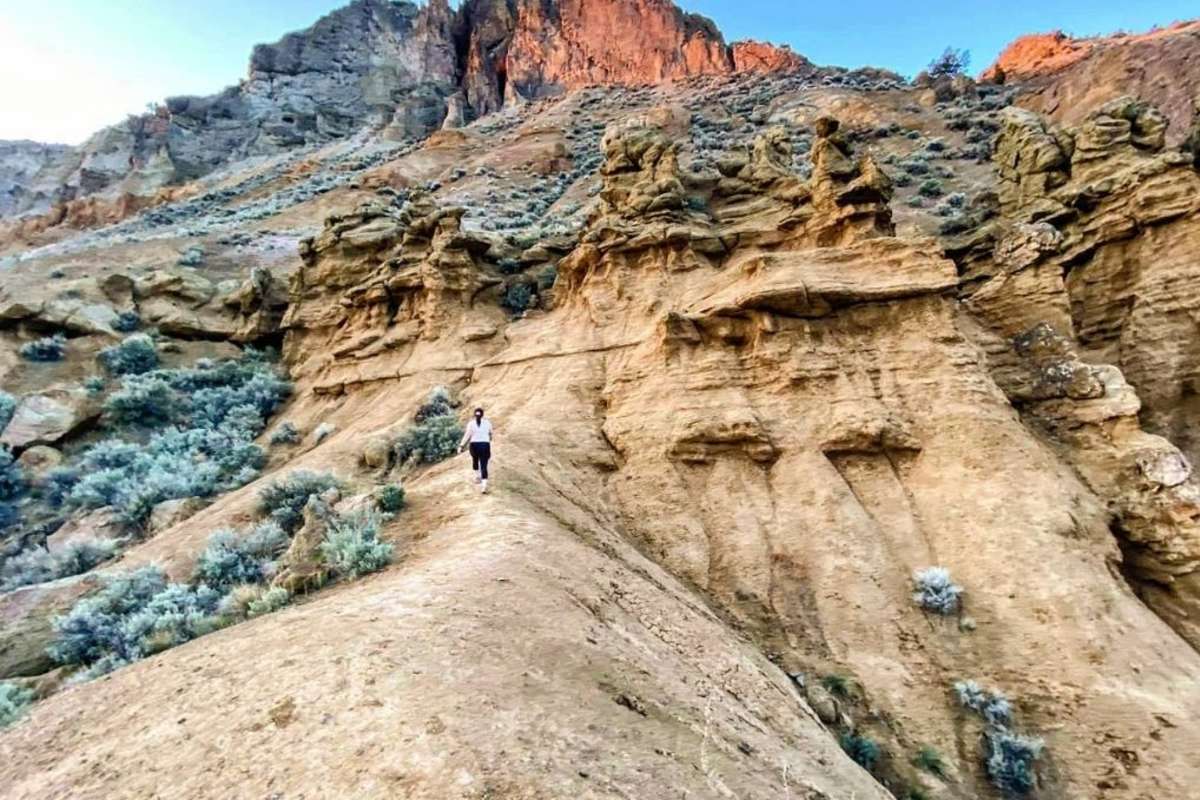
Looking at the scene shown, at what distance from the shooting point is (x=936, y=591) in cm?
1026

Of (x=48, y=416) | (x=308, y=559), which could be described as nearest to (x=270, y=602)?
(x=308, y=559)

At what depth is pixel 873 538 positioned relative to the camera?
11.1 metres

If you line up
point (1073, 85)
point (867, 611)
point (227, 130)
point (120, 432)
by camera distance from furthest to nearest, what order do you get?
point (227, 130), point (1073, 85), point (120, 432), point (867, 611)

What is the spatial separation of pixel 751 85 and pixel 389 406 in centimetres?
5003

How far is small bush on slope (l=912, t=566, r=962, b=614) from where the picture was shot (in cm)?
1012

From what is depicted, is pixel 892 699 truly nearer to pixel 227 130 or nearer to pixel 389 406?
pixel 389 406

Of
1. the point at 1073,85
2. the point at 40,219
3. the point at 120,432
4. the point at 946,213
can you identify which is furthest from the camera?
the point at 40,219

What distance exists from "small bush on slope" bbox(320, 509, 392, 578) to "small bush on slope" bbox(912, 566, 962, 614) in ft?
Result: 26.9

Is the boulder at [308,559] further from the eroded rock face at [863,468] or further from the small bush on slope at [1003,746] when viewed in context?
the small bush on slope at [1003,746]

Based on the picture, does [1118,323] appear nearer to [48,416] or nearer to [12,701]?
[12,701]

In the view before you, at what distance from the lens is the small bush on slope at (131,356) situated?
22797mm

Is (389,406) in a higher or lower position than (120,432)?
higher

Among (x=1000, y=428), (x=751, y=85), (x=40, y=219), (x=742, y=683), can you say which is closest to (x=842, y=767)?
(x=742, y=683)

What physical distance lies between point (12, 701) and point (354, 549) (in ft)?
12.6
